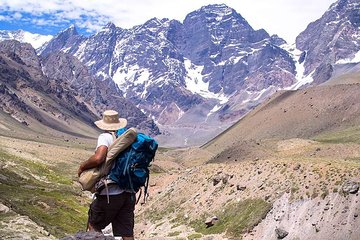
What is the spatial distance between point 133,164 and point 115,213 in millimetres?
1864

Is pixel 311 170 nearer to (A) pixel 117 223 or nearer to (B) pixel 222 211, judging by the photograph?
(B) pixel 222 211

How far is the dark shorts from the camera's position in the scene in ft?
50.3

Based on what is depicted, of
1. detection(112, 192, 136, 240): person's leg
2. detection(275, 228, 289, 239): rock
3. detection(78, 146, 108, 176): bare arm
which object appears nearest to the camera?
detection(78, 146, 108, 176): bare arm

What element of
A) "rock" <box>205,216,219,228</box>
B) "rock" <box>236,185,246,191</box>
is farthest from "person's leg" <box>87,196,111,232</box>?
"rock" <box>236,185,246,191</box>

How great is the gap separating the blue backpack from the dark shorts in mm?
569

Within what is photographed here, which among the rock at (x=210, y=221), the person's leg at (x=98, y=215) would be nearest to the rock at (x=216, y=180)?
the rock at (x=210, y=221)

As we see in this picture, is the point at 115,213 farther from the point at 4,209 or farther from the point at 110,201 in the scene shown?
the point at 4,209

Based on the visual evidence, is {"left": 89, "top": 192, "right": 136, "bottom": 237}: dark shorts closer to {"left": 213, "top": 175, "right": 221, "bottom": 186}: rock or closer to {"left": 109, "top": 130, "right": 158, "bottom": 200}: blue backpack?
{"left": 109, "top": 130, "right": 158, "bottom": 200}: blue backpack

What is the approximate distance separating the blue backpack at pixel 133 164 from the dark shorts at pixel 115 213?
57 cm

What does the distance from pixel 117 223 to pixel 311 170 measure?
39052 millimetres

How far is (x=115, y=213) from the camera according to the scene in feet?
51.3

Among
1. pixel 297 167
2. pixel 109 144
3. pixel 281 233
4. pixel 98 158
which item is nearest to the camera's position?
pixel 98 158

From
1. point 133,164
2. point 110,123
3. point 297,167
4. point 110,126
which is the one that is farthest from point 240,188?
point 133,164

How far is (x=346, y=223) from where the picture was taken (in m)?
43.2
